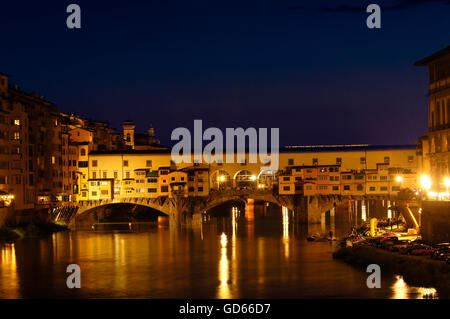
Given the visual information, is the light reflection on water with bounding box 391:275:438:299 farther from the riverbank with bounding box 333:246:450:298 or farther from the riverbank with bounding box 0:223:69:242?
the riverbank with bounding box 0:223:69:242

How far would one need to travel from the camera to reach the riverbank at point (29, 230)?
137 ft

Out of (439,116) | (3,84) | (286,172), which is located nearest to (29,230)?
(3,84)

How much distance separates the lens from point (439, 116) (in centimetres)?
3778

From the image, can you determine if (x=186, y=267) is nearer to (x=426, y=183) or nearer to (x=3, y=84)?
(x=426, y=183)

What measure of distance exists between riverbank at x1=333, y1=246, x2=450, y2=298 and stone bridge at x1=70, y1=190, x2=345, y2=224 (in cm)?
2114

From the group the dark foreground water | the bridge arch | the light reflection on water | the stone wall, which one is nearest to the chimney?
the dark foreground water

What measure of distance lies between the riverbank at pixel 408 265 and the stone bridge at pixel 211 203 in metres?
21.1

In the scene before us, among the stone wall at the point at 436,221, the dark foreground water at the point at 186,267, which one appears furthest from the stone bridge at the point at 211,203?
the stone wall at the point at 436,221

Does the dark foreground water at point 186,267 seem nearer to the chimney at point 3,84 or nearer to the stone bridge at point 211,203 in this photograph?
the stone bridge at point 211,203

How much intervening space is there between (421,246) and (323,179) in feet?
87.1

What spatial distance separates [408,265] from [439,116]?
Answer: 46.8 feet

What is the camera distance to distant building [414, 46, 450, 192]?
121 ft
